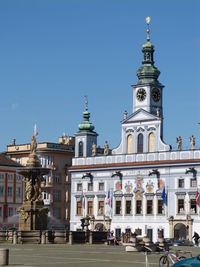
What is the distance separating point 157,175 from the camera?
84875 mm

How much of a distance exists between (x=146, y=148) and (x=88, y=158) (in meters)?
9.29

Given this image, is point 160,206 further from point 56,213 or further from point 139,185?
point 56,213

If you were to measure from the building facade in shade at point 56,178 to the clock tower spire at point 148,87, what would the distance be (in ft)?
66.8

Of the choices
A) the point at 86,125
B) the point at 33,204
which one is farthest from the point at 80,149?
the point at 33,204

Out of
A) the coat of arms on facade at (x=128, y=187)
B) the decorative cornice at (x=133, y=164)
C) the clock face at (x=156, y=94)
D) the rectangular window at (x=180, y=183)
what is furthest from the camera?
the clock face at (x=156, y=94)

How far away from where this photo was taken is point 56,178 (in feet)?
345

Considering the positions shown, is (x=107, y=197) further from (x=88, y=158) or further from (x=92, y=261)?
(x=92, y=261)

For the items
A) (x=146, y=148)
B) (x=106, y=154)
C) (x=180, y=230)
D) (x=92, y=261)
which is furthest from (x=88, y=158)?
(x=92, y=261)

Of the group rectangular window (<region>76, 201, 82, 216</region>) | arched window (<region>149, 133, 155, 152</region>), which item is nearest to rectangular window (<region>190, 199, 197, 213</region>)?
arched window (<region>149, 133, 155, 152</region>)

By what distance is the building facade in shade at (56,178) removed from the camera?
10369 centimetres

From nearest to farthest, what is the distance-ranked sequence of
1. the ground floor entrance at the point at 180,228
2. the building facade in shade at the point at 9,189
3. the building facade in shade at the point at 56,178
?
1. the ground floor entrance at the point at 180,228
2. the building facade in shade at the point at 9,189
3. the building facade in shade at the point at 56,178

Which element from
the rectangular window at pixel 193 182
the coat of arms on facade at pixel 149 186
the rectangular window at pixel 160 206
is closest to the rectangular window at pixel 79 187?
the coat of arms on facade at pixel 149 186

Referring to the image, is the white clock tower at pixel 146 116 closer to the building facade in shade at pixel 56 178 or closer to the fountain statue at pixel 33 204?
the building facade in shade at pixel 56 178

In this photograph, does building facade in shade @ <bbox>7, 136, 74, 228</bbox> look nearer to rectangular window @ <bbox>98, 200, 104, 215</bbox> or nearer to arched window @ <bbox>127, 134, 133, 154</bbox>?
rectangular window @ <bbox>98, 200, 104, 215</bbox>
